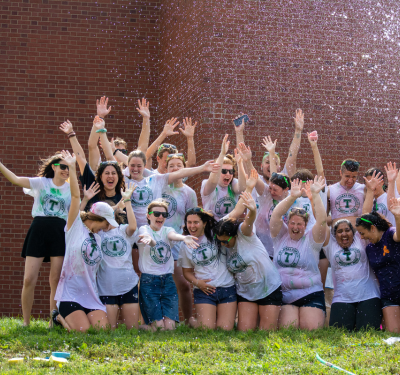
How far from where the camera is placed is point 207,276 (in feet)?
20.8

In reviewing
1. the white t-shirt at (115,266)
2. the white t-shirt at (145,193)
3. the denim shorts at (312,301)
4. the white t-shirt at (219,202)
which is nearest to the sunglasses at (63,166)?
the white t-shirt at (145,193)

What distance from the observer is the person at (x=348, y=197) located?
6984mm

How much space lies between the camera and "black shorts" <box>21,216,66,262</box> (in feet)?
21.0

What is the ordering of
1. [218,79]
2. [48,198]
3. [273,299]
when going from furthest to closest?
1. [218,79]
2. [48,198]
3. [273,299]

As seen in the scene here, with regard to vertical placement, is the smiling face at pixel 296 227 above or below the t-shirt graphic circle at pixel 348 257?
above

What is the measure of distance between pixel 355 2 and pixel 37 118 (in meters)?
5.84

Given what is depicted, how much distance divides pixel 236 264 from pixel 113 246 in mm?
1354

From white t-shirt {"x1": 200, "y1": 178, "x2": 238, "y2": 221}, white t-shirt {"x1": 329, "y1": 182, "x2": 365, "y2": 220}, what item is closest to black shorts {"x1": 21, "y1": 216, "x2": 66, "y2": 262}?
white t-shirt {"x1": 200, "y1": 178, "x2": 238, "y2": 221}

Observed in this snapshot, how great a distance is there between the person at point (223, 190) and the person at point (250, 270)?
44 cm

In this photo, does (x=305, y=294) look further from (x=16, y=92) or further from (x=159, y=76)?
(x=16, y=92)

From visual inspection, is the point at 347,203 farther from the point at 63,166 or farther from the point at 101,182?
the point at 63,166

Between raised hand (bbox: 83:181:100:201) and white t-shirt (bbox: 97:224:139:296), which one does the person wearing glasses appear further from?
raised hand (bbox: 83:181:100:201)

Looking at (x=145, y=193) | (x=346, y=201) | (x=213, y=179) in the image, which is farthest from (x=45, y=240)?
(x=346, y=201)

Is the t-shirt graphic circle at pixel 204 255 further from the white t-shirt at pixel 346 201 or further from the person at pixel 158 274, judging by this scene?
the white t-shirt at pixel 346 201
